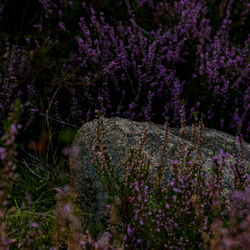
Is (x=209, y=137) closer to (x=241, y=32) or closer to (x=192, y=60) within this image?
(x=192, y=60)

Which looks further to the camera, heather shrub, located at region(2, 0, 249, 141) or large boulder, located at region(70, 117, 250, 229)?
heather shrub, located at region(2, 0, 249, 141)

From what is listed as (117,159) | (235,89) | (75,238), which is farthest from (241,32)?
(75,238)

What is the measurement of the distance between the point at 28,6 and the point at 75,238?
11.0ft

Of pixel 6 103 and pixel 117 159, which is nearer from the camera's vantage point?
pixel 117 159

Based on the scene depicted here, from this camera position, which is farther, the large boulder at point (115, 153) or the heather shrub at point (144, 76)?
the heather shrub at point (144, 76)

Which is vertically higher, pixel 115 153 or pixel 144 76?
pixel 144 76

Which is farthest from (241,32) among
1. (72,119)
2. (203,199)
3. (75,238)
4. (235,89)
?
(75,238)

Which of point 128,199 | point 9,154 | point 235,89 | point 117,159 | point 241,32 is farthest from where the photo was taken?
point 241,32

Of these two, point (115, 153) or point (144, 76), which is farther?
point (144, 76)

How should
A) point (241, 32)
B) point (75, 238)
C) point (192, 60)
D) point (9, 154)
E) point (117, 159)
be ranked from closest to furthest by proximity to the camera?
point (9, 154), point (75, 238), point (117, 159), point (192, 60), point (241, 32)

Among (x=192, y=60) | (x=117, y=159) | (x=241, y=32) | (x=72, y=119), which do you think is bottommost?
(x=72, y=119)

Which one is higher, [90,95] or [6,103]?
[90,95]

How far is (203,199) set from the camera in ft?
5.03

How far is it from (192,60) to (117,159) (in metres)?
1.46
